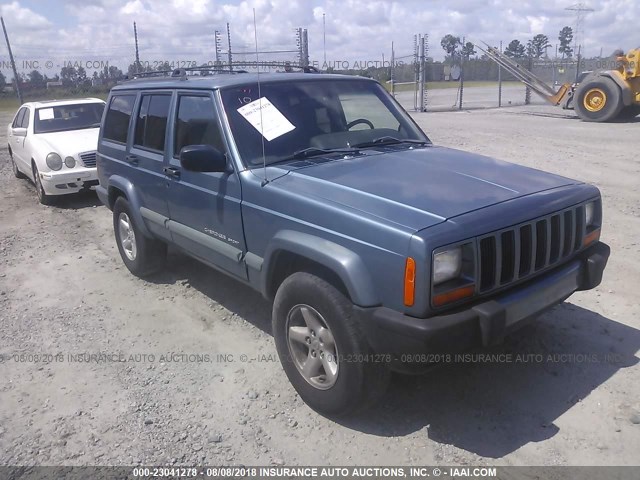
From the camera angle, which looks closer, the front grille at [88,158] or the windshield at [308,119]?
the windshield at [308,119]

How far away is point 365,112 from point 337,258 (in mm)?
2064

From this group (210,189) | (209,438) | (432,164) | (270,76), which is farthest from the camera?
(270,76)

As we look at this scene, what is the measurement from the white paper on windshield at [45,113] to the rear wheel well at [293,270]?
27.3 feet

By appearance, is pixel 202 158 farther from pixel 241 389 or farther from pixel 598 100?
pixel 598 100

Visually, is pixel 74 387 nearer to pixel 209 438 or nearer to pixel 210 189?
pixel 209 438

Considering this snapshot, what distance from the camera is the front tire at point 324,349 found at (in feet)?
10.0

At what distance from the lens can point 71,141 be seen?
31.0 feet

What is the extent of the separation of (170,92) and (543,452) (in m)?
3.88

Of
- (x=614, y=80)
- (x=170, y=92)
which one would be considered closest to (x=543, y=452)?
(x=170, y=92)

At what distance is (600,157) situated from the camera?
10.3 meters

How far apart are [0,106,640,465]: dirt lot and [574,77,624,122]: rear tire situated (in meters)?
11.4

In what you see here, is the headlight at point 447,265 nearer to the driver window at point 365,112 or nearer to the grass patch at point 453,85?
the driver window at point 365,112

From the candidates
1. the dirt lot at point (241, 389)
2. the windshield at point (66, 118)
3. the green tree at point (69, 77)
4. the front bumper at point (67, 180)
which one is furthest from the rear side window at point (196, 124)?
the green tree at point (69, 77)

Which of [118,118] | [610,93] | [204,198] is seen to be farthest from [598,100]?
[204,198]
